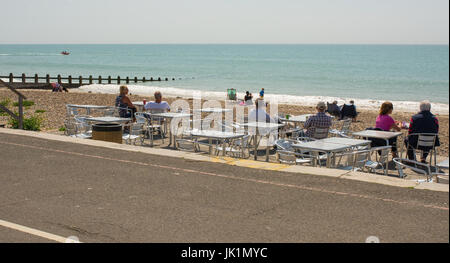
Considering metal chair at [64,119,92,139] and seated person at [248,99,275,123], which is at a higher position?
seated person at [248,99,275,123]

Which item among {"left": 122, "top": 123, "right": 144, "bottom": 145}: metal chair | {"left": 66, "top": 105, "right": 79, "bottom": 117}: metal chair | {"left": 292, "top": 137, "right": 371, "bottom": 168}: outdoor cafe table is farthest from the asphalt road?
{"left": 66, "top": 105, "right": 79, "bottom": 117}: metal chair

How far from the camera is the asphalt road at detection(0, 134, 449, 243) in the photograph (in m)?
5.44

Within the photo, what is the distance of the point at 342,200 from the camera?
6582 millimetres

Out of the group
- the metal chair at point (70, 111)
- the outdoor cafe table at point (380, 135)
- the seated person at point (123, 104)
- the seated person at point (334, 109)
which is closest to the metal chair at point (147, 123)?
the seated person at point (123, 104)

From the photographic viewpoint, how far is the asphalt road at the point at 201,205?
5.44 metres

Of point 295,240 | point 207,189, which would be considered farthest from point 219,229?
point 207,189

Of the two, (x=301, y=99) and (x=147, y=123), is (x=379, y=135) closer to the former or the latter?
(x=147, y=123)

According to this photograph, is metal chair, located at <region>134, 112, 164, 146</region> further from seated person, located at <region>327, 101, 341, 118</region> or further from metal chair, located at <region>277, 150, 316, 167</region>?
seated person, located at <region>327, 101, 341, 118</region>

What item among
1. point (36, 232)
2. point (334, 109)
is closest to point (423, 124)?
point (36, 232)

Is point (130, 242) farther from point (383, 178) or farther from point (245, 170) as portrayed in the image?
point (383, 178)

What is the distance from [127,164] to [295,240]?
4.15 meters

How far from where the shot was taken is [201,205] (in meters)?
6.43

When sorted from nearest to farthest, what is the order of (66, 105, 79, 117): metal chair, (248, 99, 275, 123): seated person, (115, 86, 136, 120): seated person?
(248, 99, 275, 123): seated person, (115, 86, 136, 120): seated person, (66, 105, 79, 117): metal chair

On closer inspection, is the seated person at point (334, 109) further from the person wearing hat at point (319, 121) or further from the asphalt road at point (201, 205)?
the asphalt road at point (201, 205)
